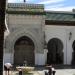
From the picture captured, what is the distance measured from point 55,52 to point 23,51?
13.0ft

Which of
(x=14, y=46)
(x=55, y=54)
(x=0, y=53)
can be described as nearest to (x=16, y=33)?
(x=14, y=46)

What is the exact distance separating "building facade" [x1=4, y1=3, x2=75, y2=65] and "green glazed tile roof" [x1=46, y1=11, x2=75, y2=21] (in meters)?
0.36

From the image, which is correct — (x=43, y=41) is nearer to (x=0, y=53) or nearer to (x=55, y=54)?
(x=55, y=54)

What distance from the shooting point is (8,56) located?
81.8ft

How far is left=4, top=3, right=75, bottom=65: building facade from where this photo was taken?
990 inches

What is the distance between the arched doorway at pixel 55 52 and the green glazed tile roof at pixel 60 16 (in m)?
1.73

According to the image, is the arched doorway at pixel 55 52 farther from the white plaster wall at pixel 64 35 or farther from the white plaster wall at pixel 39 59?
the white plaster wall at pixel 39 59

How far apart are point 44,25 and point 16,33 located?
2.17m

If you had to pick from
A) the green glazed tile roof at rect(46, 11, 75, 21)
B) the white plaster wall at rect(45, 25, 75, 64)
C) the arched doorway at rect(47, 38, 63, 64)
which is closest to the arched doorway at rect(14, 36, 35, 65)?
the white plaster wall at rect(45, 25, 75, 64)

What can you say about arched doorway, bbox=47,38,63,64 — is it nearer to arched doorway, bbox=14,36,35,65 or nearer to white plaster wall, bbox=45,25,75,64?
white plaster wall, bbox=45,25,75,64

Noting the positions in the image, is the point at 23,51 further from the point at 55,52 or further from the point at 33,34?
the point at 55,52

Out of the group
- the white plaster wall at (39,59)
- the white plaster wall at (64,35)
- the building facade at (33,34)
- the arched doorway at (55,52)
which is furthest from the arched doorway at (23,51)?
the arched doorway at (55,52)

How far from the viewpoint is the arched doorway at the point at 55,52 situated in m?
27.5

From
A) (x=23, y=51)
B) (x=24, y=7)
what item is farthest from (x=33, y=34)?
(x=24, y=7)
